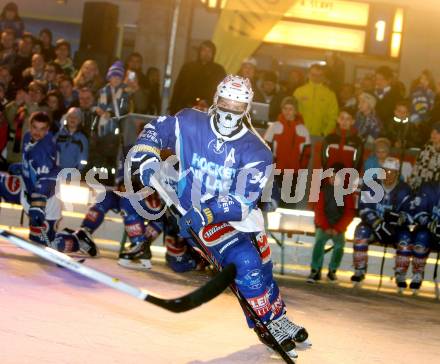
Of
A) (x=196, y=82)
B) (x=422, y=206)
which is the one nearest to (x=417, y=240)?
(x=422, y=206)

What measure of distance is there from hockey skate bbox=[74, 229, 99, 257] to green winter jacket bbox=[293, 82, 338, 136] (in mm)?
3885

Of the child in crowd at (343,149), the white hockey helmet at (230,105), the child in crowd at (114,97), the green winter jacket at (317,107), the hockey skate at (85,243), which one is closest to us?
the white hockey helmet at (230,105)

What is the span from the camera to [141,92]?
14.2 metres

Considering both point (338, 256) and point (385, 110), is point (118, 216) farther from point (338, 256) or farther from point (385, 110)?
point (385, 110)

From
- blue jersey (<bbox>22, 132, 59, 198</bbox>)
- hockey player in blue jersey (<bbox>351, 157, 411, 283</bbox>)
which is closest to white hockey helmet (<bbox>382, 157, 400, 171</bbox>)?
hockey player in blue jersey (<bbox>351, 157, 411, 283</bbox>)

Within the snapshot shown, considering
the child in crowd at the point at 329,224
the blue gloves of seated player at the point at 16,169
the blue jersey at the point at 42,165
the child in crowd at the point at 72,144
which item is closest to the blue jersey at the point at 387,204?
the child in crowd at the point at 329,224

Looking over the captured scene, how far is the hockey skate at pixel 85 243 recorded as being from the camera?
36.2ft

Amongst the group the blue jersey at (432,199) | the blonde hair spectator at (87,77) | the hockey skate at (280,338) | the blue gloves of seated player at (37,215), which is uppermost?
the blonde hair spectator at (87,77)

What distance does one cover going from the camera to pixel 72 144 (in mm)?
11828

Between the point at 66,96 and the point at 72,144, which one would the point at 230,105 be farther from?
the point at 66,96

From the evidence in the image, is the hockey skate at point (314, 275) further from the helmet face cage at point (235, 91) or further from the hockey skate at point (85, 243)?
the helmet face cage at point (235, 91)

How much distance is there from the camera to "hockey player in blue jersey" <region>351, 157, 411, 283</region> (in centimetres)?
1171

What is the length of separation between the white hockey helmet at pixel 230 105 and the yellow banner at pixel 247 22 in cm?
624

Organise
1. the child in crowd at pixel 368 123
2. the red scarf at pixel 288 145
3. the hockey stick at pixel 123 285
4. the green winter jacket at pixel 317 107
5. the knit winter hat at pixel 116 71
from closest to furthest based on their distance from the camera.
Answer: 1. the hockey stick at pixel 123 285
2. the red scarf at pixel 288 145
3. the knit winter hat at pixel 116 71
4. the child in crowd at pixel 368 123
5. the green winter jacket at pixel 317 107
